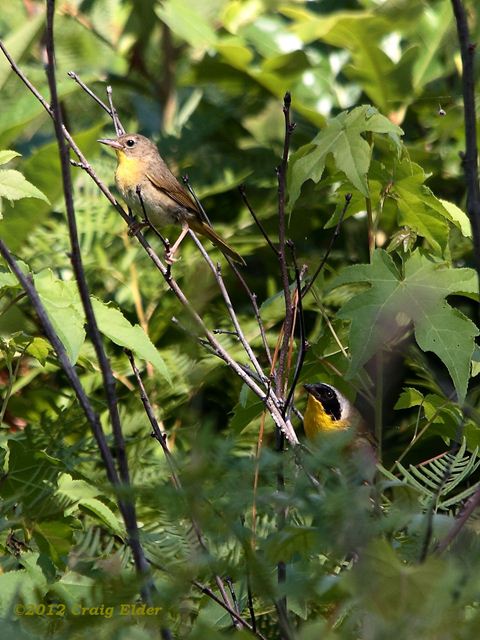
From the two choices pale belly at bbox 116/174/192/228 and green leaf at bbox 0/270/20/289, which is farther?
pale belly at bbox 116/174/192/228

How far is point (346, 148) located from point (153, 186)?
211 centimetres

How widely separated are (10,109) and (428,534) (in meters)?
3.25

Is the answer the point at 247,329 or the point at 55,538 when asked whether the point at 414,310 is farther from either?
the point at 247,329

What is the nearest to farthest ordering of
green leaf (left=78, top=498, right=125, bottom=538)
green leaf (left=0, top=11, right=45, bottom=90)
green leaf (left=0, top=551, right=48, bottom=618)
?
green leaf (left=0, top=551, right=48, bottom=618)
green leaf (left=78, top=498, right=125, bottom=538)
green leaf (left=0, top=11, right=45, bottom=90)

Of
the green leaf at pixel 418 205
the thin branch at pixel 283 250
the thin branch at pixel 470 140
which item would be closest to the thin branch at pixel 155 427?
the thin branch at pixel 283 250

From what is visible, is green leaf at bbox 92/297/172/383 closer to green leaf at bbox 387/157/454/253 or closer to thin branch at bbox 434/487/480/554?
green leaf at bbox 387/157/454/253

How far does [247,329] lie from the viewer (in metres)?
4.01

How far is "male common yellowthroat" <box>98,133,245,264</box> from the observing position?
13.5 ft

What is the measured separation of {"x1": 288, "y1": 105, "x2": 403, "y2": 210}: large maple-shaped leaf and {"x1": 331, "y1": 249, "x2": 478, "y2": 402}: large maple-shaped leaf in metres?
0.21

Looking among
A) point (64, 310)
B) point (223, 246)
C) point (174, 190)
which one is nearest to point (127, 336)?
point (64, 310)

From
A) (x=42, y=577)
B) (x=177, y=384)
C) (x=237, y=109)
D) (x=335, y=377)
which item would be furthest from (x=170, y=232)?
(x=42, y=577)

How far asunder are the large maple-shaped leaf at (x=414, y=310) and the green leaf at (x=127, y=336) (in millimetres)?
423

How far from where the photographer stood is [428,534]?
3.99 ft

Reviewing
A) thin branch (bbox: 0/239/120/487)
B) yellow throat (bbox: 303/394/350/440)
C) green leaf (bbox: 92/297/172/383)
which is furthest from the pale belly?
thin branch (bbox: 0/239/120/487)
